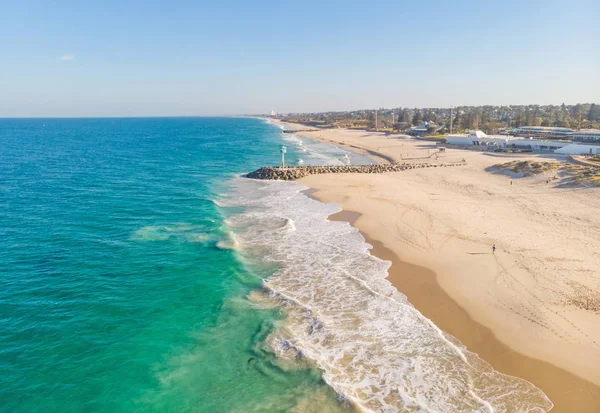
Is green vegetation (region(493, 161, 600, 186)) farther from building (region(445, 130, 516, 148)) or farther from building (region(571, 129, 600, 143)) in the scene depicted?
building (region(445, 130, 516, 148))

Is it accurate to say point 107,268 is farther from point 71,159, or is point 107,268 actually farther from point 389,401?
point 71,159

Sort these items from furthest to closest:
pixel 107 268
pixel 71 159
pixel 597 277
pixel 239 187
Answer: pixel 71 159
pixel 239 187
pixel 107 268
pixel 597 277

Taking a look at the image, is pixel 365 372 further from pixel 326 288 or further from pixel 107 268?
pixel 107 268

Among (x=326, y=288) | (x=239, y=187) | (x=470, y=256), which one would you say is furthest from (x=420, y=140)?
(x=326, y=288)

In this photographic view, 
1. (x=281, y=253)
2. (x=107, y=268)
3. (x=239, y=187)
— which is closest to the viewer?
(x=107, y=268)

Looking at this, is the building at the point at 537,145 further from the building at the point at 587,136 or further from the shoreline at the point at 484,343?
the shoreline at the point at 484,343


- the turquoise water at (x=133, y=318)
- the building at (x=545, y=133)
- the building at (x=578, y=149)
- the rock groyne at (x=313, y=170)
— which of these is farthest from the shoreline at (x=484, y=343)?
the building at (x=545, y=133)

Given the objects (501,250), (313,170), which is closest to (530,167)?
(313,170)

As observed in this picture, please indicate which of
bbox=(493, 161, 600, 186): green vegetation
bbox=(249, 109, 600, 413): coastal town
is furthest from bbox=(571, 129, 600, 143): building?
bbox=(493, 161, 600, 186): green vegetation

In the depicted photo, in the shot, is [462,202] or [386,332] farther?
[462,202]
